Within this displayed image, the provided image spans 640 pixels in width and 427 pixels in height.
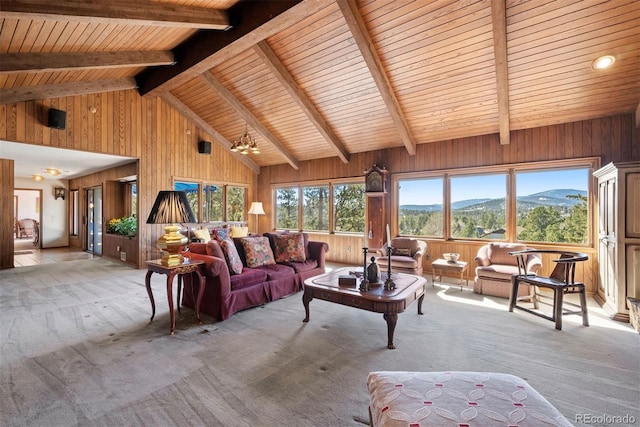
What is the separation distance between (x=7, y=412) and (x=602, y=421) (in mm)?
3659

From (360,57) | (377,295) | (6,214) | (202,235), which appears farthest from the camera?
(202,235)

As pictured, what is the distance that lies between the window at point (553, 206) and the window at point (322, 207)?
3.18m

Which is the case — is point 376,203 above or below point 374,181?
below

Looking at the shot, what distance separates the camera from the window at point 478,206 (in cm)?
522

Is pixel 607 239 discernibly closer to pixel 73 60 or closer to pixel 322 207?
pixel 322 207

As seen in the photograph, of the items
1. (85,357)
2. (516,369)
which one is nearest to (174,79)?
(85,357)

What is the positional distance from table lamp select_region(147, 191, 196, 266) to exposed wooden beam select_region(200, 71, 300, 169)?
11.7 feet

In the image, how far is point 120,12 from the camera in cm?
308

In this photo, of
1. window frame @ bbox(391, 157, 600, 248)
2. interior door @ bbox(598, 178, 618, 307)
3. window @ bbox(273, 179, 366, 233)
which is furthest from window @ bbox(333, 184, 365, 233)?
interior door @ bbox(598, 178, 618, 307)

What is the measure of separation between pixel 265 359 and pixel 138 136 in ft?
19.3

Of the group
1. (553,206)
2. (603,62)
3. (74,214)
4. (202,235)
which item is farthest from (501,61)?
(74,214)

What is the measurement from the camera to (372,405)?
1.27m

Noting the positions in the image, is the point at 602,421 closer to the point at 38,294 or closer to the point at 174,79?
the point at 38,294

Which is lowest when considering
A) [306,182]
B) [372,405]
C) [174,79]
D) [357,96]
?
[372,405]
